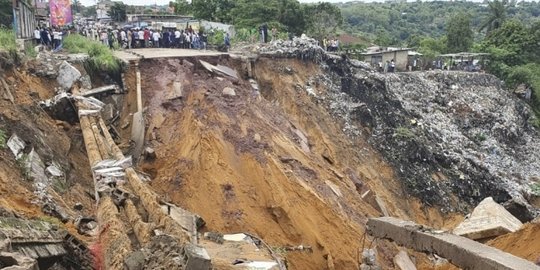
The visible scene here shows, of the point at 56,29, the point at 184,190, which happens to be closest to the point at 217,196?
the point at 184,190

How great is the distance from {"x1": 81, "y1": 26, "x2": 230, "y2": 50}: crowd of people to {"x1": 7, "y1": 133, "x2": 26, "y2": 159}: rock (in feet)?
33.3

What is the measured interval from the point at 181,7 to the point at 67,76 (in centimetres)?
3073

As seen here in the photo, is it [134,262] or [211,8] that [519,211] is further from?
[211,8]

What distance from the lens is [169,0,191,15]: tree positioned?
4208cm

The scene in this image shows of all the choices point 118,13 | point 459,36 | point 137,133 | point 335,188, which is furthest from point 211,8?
point 335,188

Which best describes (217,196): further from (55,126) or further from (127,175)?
(55,126)

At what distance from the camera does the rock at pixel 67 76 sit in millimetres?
13969

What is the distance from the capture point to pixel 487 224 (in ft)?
41.3

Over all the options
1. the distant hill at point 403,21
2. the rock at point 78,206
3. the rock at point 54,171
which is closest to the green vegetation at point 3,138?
the rock at point 54,171

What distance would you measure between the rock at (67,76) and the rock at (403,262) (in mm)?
9249

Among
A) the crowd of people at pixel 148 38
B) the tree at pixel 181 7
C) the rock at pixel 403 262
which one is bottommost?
the rock at pixel 403 262

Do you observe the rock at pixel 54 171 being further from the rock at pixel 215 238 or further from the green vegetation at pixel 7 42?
the green vegetation at pixel 7 42

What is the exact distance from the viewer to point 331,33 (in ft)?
120

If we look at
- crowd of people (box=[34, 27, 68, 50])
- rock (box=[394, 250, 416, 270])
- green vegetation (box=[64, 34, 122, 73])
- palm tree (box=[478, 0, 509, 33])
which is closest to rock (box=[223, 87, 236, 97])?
green vegetation (box=[64, 34, 122, 73])
